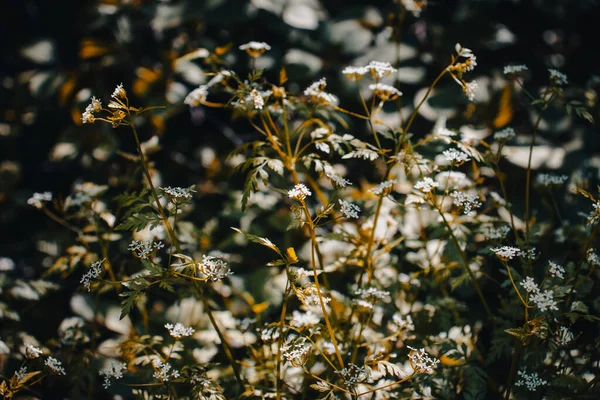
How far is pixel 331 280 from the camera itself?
1.73 m

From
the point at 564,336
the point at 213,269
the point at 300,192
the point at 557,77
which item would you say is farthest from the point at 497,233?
the point at 213,269

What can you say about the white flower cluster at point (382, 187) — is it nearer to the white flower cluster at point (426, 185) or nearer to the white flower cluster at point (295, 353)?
the white flower cluster at point (426, 185)

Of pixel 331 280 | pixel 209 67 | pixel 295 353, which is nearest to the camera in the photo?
pixel 295 353

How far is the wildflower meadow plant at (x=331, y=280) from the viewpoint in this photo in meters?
1.14

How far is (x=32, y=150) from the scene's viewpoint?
8.78 feet

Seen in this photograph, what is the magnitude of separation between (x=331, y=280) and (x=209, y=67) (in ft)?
3.73

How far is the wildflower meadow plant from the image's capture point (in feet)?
3.73

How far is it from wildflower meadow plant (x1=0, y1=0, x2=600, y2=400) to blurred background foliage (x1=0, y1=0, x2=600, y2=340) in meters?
0.21

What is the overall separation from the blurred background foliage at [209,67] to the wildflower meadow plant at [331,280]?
8.4 inches

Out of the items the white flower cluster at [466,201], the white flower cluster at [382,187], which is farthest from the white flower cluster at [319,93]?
the white flower cluster at [466,201]

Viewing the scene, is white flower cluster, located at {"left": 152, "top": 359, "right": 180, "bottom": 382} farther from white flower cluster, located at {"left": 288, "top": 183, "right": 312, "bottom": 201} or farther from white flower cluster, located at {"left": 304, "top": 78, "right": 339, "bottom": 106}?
white flower cluster, located at {"left": 304, "top": 78, "right": 339, "bottom": 106}

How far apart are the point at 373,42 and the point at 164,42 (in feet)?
3.68

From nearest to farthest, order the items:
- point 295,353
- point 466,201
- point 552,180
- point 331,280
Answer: point 295,353 → point 466,201 → point 552,180 → point 331,280

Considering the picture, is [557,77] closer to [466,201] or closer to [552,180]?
[552,180]
